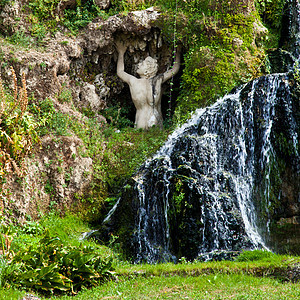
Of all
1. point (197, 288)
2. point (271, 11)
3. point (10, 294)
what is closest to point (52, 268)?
point (10, 294)

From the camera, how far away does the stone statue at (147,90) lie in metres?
13.5

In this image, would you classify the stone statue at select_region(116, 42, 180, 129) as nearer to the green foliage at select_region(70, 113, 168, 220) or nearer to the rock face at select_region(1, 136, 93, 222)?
the green foliage at select_region(70, 113, 168, 220)

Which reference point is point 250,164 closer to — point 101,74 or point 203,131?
point 203,131

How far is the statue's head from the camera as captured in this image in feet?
45.8

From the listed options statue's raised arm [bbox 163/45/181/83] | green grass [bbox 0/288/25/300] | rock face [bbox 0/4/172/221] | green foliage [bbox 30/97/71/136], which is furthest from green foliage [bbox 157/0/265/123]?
green grass [bbox 0/288/25/300]

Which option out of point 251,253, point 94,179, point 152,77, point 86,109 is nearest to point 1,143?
point 94,179

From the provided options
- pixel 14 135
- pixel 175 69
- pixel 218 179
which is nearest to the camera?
pixel 14 135

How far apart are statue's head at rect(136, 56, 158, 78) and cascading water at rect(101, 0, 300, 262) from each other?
3.28 meters

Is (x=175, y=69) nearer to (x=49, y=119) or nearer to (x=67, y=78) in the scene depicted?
(x=67, y=78)

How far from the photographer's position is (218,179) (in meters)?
9.28

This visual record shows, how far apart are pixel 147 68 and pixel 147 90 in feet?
3.18

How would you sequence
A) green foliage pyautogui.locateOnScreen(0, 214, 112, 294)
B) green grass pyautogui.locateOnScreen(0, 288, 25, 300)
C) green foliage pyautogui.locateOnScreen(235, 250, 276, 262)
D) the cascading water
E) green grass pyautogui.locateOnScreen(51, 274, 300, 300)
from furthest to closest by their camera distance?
the cascading water
green foliage pyautogui.locateOnScreen(235, 250, 276, 262)
green foliage pyautogui.locateOnScreen(0, 214, 112, 294)
green grass pyautogui.locateOnScreen(51, 274, 300, 300)
green grass pyautogui.locateOnScreen(0, 288, 25, 300)

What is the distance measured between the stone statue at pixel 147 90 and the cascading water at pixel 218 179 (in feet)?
6.72

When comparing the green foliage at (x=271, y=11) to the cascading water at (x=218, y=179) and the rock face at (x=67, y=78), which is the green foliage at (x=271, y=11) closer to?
the rock face at (x=67, y=78)
